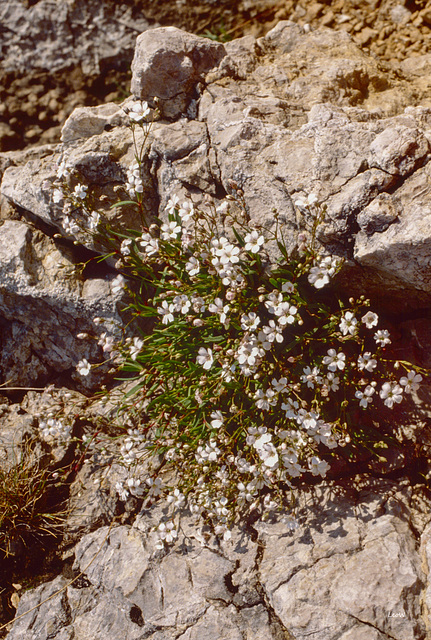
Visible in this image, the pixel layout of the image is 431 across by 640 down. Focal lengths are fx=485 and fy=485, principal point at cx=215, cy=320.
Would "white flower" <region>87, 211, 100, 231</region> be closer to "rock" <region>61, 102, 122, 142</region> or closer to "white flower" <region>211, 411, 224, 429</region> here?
"rock" <region>61, 102, 122, 142</region>

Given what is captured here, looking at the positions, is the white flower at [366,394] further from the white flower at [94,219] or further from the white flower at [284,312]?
the white flower at [94,219]

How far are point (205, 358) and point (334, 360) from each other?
112 centimetres

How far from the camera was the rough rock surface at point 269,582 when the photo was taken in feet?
12.5

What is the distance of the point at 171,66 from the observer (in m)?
5.02

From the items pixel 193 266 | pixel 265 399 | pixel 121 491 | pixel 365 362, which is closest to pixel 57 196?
pixel 193 266

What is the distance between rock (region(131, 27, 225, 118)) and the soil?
1920mm

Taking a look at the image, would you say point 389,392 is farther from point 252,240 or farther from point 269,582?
point 269,582

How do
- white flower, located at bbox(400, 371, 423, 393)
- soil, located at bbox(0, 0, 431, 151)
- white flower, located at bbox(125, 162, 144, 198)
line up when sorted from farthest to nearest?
soil, located at bbox(0, 0, 431, 151), white flower, located at bbox(125, 162, 144, 198), white flower, located at bbox(400, 371, 423, 393)

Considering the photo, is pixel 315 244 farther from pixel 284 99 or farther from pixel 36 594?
pixel 36 594

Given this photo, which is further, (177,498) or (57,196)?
(57,196)

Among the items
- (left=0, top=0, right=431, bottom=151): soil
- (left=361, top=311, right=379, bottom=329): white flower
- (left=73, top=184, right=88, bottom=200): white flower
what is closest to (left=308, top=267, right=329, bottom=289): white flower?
(left=361, top=311, right=379, bottom=329): white flower

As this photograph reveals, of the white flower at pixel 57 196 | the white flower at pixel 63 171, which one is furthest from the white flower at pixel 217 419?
the white flower at pixel 63 171

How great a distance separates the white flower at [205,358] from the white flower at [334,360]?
979mm

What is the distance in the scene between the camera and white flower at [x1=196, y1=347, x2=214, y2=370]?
416 cm
